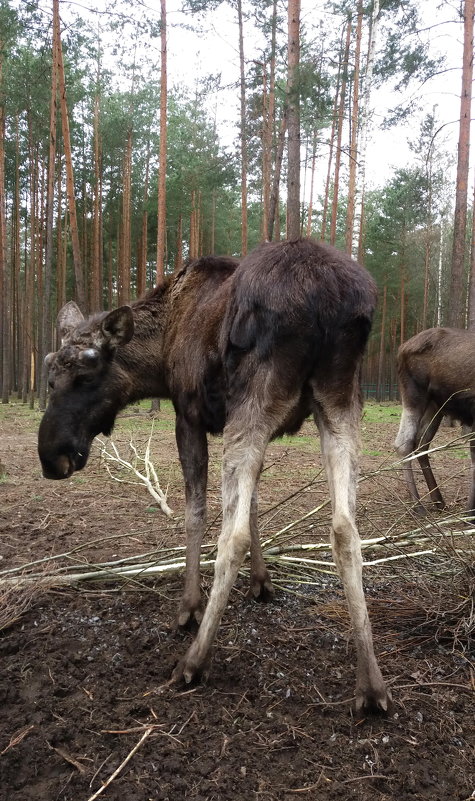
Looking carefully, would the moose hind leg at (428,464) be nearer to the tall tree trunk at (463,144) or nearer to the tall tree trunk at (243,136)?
the tall tree trunk at (463,144)

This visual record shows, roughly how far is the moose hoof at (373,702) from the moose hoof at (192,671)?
74cm

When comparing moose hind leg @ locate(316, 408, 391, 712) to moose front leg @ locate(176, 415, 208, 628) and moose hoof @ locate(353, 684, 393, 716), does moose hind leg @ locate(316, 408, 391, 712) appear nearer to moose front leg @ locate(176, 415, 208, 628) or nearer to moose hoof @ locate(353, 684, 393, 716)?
moose hoof @ locate(353, 684, 393, 716)

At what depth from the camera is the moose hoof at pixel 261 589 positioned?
385 centimetres

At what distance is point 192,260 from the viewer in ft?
13.4

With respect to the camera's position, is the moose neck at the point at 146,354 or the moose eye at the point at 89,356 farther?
the moose neck at the point at 146,354

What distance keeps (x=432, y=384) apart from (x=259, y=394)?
5.33 meters

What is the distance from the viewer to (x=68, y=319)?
13.0ft

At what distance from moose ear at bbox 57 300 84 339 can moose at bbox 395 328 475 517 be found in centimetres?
471

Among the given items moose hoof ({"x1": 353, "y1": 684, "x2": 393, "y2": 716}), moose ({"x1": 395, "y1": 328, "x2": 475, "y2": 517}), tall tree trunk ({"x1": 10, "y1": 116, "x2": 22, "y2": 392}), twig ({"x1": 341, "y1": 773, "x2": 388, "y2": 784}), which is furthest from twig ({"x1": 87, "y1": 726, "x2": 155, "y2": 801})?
tall tree trunk ({"x1": 10, "y1": 116, "x2": 22, "y2": 392})

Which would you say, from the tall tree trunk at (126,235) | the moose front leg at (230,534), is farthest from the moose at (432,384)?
the tall tree trunk at (126,235)

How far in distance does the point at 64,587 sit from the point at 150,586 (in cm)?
61

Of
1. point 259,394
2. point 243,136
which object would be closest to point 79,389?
point 259,394

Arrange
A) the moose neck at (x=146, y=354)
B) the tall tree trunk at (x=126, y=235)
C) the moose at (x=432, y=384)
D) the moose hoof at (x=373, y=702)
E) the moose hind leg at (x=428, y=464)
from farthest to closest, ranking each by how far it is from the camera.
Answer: the tall tree trunk at (x=126, y=235) → the moose at (x=432, y=384) → the moose hind leg at (x=428, y=464) → the moose neck at (x=146, y=354) → the moose hoof at (x=373, y=702)

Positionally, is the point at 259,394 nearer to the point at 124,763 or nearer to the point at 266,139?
the point at 124,763
